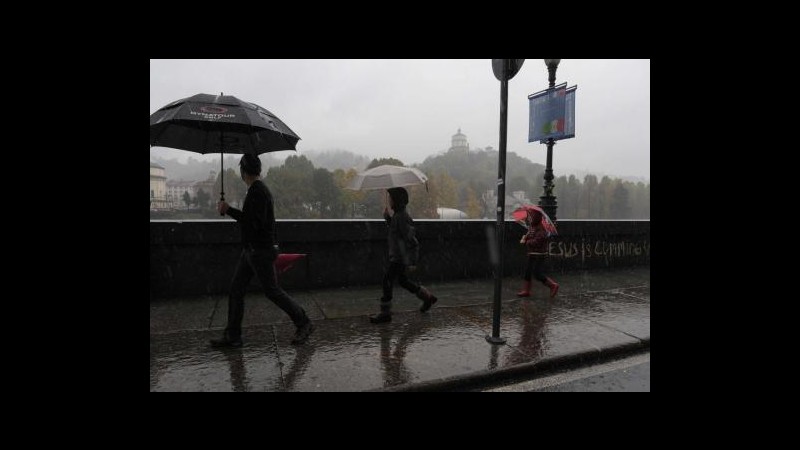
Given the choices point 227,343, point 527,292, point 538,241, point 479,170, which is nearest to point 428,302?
point 527,292

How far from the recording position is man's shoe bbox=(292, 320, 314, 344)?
13.5ft

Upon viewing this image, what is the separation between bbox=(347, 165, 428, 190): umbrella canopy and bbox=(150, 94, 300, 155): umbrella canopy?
92cm

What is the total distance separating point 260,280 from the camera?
4.01 m

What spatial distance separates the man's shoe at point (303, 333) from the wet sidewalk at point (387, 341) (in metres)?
0.07

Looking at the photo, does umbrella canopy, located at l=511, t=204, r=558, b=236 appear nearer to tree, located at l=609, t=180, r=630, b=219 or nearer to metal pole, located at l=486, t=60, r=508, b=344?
metal pole, located at l=486, t=60, r=508, b=344

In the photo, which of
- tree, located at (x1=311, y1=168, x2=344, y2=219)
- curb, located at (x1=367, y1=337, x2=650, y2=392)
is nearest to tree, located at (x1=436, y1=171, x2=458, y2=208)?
tree, located at (x1=311, y1=168, x2=344, y2=219)

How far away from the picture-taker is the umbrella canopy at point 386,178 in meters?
4.98

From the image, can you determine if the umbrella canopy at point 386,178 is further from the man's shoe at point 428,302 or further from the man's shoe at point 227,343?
the man's shoe at point 227,343

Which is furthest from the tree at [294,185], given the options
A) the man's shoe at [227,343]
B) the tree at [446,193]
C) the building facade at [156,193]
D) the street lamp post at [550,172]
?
the man's shoe at [227,343]

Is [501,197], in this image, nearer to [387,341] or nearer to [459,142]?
[387,341]
